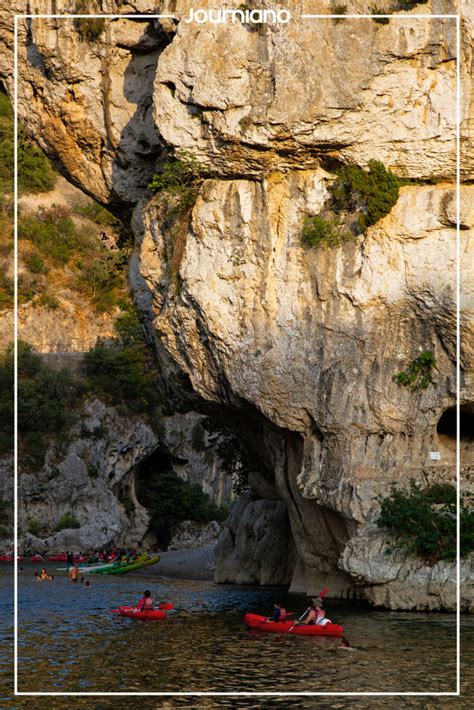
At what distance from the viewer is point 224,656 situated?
2509cm

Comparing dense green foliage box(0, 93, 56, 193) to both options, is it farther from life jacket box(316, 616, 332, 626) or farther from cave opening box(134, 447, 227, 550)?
life jacket box(316, 616, 332, 626)

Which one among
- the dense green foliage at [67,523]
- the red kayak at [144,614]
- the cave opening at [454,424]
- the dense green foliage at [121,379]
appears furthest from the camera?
the dense green foliage at [121,379]

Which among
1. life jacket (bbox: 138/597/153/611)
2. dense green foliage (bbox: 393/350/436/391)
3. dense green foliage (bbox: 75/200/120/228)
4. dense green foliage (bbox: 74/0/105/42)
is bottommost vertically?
life jacket (bbox: 138/597/153/611)

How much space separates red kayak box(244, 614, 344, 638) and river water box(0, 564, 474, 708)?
0.29 metres

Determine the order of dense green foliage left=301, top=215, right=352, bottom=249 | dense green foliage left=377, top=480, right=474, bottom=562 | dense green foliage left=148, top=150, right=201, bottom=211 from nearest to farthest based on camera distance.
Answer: dense green foliage left=377, top=480, right=474, bottom=562 < dense green foliage left=301, top=215, right=352, bottom=249 < dense green foliage left=148, top=150, right=201, bottom=211

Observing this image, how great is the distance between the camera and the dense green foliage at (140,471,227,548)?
6925 cm

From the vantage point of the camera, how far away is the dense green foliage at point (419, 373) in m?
32.7

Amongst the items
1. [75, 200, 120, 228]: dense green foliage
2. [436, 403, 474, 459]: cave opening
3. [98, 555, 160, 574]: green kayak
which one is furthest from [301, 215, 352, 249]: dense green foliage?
[75, 200, 120, 228]: dense green foliage

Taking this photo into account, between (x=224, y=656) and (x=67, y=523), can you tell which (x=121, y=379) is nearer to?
(x=67, y=523)

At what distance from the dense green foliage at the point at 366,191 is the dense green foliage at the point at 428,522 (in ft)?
24.9

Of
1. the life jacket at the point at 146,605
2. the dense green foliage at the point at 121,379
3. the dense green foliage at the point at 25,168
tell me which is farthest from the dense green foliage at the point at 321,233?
the dense green foliage at the point at 25,168

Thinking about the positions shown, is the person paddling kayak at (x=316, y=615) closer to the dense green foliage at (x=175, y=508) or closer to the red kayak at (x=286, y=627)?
the red kayak at (x=286, y=627)

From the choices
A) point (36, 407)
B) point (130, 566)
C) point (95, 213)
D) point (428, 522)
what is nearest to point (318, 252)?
point (428, 522)

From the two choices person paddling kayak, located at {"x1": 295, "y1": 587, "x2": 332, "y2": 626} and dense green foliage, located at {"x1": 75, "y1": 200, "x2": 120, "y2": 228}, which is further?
dense green foliage, located at {"x1": 75, "y1": 200, "x2": 120, "y2": 228}
